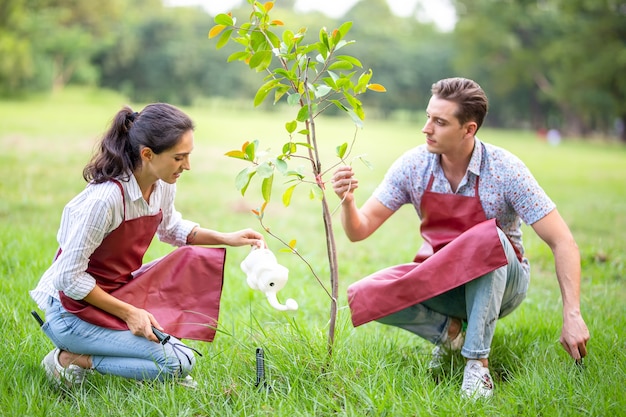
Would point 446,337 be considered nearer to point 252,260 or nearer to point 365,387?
point 365,387

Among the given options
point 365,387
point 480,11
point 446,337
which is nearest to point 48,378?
point 365,387

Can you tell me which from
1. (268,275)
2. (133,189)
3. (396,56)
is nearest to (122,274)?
(133,189)

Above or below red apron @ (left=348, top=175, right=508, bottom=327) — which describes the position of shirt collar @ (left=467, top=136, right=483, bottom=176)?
above

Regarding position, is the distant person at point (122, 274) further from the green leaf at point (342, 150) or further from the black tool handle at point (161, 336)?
the green leaf at point (342, 150)

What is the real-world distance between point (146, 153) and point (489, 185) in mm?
1441

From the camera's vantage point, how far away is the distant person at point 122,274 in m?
2.50

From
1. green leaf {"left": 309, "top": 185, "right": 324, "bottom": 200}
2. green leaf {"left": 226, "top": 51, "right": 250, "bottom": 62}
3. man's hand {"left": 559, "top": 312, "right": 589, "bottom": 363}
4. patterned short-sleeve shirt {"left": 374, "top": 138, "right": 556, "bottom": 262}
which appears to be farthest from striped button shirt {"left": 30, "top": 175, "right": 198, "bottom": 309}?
man's hand {"left": 559, "top": 312, "right": 589, "bottom": 363}

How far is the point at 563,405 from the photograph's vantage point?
2426 mm

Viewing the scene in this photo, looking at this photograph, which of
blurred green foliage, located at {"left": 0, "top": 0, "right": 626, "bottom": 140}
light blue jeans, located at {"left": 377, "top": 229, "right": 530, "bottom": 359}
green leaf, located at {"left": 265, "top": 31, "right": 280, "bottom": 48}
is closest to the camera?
green leaf, located at {"left": 265, "top": 31, "right": 280, "bottom": 48}

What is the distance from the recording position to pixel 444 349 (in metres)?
3.04

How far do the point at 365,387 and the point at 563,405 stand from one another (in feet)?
2.32

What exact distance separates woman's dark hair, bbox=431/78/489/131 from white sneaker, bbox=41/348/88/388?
6.10 ft

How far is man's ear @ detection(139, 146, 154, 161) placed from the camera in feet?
8.45

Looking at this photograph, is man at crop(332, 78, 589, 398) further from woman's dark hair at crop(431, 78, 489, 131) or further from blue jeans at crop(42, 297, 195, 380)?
blue jeans at crop(42, 297, 195, 380)
